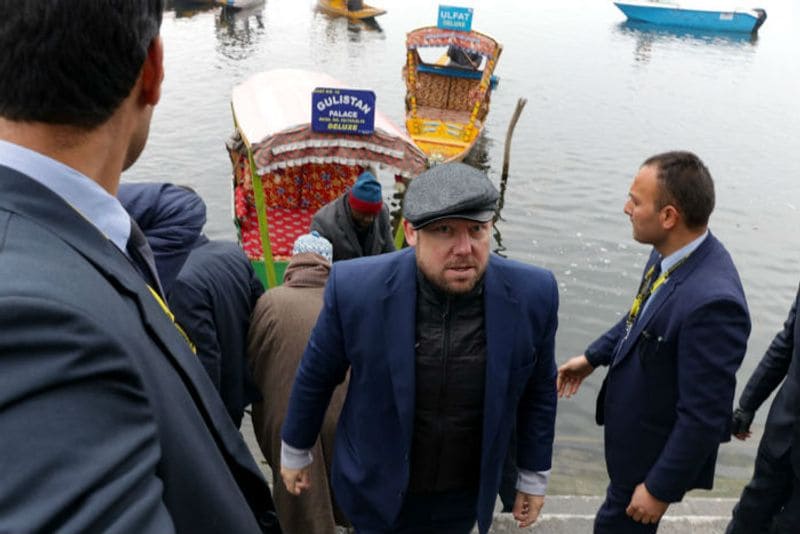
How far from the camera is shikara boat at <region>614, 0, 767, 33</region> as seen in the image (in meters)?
44.2

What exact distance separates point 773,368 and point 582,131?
19318 millimetres

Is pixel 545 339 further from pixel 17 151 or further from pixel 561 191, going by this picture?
pixel 561 191

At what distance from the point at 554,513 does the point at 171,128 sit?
1859 centimetres

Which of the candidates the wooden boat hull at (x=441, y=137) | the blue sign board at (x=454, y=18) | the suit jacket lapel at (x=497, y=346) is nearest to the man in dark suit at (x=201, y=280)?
the suit jacket lapel at (x=497, y=346)

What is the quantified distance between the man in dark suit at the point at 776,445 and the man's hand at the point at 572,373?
0.85 meters

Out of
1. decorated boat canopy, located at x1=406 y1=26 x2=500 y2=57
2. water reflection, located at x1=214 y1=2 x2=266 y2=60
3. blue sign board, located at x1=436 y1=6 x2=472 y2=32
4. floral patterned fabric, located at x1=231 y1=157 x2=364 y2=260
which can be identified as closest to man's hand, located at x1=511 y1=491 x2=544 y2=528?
floral patterned fabric, located at x1=231 y1=157 x2=364 y2=260

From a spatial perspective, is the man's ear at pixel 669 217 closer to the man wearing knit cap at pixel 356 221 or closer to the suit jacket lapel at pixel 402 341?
the suit jacket lapel at pixel 402 341

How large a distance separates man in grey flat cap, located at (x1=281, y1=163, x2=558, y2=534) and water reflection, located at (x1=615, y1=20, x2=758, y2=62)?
132ft

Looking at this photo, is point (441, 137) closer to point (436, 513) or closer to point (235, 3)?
point (436, 513)

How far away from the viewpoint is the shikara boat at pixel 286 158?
6777 mm

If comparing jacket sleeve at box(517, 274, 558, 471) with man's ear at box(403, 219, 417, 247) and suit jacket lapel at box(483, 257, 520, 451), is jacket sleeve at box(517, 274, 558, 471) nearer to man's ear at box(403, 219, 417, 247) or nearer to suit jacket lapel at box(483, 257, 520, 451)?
suit jacket lapel at box(483, 257, 520, 451)

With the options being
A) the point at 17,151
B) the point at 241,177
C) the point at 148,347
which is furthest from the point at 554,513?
the point at 241,177

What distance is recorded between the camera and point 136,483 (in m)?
0.71

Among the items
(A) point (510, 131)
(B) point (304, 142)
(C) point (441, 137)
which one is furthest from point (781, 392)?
(A) point (510, 131)
